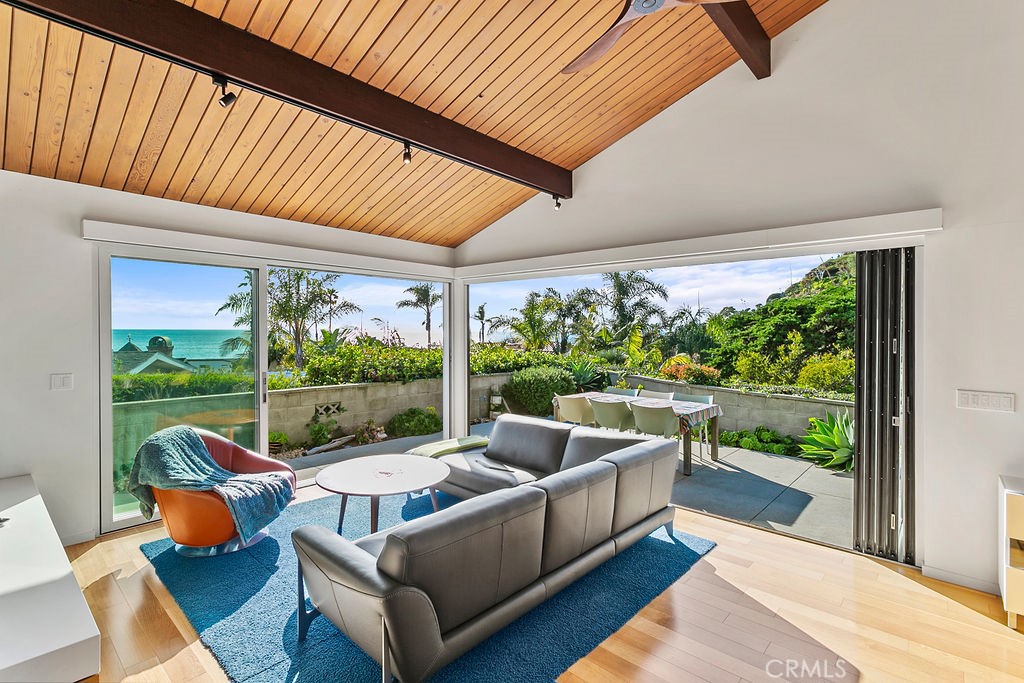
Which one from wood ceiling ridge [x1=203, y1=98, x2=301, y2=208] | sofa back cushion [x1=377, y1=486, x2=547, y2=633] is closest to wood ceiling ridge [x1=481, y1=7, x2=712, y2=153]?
wood ceiling ridge [x1=203, y1=98, x2=301, y2=208]

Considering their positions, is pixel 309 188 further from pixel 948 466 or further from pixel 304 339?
pixel 948 466

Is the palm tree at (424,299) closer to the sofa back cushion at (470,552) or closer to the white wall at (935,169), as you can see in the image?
the white wall at (935,169)

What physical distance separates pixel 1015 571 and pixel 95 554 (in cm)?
526

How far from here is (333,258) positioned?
4781 mm

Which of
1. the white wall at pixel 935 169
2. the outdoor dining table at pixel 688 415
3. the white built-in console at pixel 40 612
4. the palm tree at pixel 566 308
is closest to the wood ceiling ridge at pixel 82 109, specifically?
the white built-in console at pixel 40 612

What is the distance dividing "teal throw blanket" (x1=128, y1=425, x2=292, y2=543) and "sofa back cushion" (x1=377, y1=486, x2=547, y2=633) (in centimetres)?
179

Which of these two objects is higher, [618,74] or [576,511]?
[618,74]

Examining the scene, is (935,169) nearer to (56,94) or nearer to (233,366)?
(56,94)

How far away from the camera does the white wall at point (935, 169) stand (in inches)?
110

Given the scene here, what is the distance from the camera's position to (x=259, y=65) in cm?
260

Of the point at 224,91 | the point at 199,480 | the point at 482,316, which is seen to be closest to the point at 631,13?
the point at 224,91

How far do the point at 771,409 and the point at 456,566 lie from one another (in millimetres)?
5286

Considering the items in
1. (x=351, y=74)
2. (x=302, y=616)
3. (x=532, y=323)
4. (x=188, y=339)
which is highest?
(x=351, y=74)

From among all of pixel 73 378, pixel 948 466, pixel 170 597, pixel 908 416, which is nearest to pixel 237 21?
pixel 73 378
